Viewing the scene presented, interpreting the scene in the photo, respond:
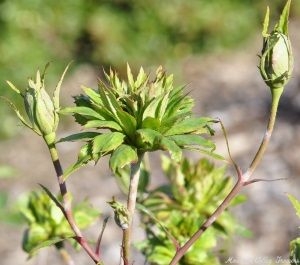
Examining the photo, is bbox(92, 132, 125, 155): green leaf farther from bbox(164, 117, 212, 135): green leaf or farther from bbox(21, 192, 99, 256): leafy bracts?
bbox(21, 192, 99, 256): leafy bracts

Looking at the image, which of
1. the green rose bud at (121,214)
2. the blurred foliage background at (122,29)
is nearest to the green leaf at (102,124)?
the green rose bud at (121,214)

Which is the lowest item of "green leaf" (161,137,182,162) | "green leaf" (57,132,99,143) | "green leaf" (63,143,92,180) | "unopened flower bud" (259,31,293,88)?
"green leaf" (161,137,182,162)

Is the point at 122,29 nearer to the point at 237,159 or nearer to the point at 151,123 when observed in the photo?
the point at 237,159

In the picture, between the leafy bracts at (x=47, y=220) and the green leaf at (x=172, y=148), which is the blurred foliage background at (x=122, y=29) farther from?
the green leaf at (x=172, y=148)

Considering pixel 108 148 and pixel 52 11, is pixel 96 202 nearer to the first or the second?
pixel 52 11

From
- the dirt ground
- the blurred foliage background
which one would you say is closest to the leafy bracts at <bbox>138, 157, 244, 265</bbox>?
the dirt ground

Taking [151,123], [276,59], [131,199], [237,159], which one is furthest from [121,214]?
[237,159]

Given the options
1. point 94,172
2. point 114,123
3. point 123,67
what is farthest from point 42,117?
point 123,67
